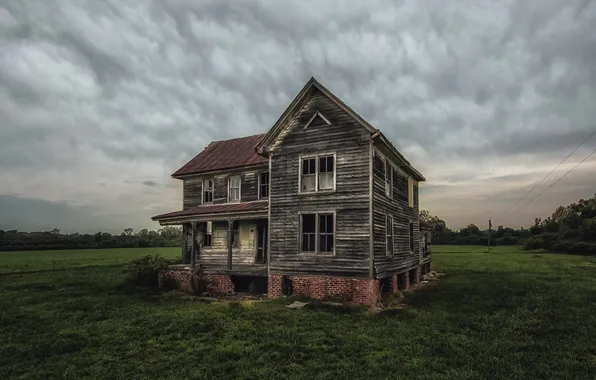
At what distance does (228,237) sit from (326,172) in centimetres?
753

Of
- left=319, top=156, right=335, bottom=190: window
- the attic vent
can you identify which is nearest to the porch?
left=319, top=156, right=335, bottom=190: window

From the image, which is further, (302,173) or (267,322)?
(302,173)

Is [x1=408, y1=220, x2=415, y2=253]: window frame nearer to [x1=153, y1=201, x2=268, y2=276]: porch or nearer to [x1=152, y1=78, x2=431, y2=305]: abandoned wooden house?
[x1=152, y1=78, x2=431, y2=305]: abandoned wooden house

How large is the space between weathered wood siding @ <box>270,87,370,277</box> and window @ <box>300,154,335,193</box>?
279 mm

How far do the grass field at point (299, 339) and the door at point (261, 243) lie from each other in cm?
514

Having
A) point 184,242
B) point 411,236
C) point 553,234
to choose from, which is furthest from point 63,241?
point 553,234

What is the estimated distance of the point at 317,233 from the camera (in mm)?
18797

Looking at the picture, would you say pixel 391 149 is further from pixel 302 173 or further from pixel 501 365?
pixel 501 365

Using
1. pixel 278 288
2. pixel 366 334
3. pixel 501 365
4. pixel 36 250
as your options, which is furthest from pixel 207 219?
pixel 36 250

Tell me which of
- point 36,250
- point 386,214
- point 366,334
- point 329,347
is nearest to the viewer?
point 329,347

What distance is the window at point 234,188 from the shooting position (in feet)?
79.7

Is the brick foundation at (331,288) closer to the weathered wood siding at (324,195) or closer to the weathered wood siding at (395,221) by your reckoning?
the weathered wood siding at (324,195)

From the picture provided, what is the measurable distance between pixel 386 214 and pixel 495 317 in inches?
287

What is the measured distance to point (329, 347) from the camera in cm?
1095
